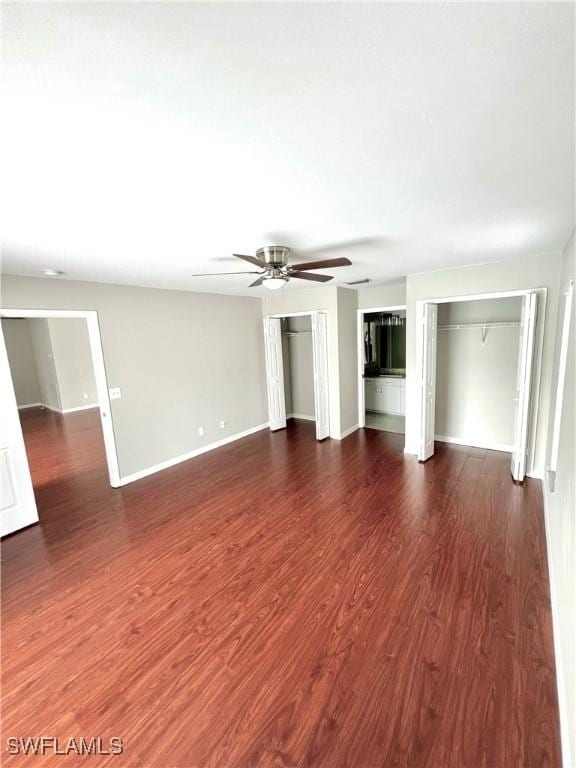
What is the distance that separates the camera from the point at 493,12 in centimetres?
75

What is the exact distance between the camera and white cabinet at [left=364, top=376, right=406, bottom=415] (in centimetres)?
627

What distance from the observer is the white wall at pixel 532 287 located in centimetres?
338

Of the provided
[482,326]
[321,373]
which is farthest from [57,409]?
[482,326]

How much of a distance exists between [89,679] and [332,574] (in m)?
1.62

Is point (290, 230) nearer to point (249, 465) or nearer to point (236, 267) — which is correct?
point (236, 267)

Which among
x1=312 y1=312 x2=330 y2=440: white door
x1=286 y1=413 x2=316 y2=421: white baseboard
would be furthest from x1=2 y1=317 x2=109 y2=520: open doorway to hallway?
x1=312 y1=312 x2=330 y2=440: white door

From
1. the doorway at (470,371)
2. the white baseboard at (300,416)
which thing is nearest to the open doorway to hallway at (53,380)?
the white baseboard at (300,416)

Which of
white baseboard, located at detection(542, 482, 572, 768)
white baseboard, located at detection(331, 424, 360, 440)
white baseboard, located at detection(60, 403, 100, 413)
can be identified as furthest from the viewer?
white baseboard, located at detection(60, 403, 100, 413)

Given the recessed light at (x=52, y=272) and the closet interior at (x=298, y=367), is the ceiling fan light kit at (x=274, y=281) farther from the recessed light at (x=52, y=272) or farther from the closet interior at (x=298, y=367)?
the closet interior at (x=298, y=367)

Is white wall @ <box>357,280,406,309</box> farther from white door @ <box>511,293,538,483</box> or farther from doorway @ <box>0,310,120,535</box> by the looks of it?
doorway @ <box>0,310,120,535</box>

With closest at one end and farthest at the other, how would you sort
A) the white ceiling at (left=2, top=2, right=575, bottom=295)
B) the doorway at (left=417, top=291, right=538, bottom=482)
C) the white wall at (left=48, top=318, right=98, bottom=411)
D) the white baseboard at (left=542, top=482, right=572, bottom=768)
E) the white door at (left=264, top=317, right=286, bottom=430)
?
the white ceiling at (left=2, top=2, right=575, bottom=295) → the white baseboard at (left=542, top=482, right=572, bottom=768) → the doorway at (left=417, top=291, right=538, bottom=482) → the white door at (left=264, top=317, right=286, bottom=430) → the white wall at (left=48, top=318, right=98, bottom=411)

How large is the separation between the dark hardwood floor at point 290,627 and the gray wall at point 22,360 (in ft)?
20.7

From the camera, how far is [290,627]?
202 cm

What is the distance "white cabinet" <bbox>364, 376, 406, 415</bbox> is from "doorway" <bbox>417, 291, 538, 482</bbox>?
1.29 m
